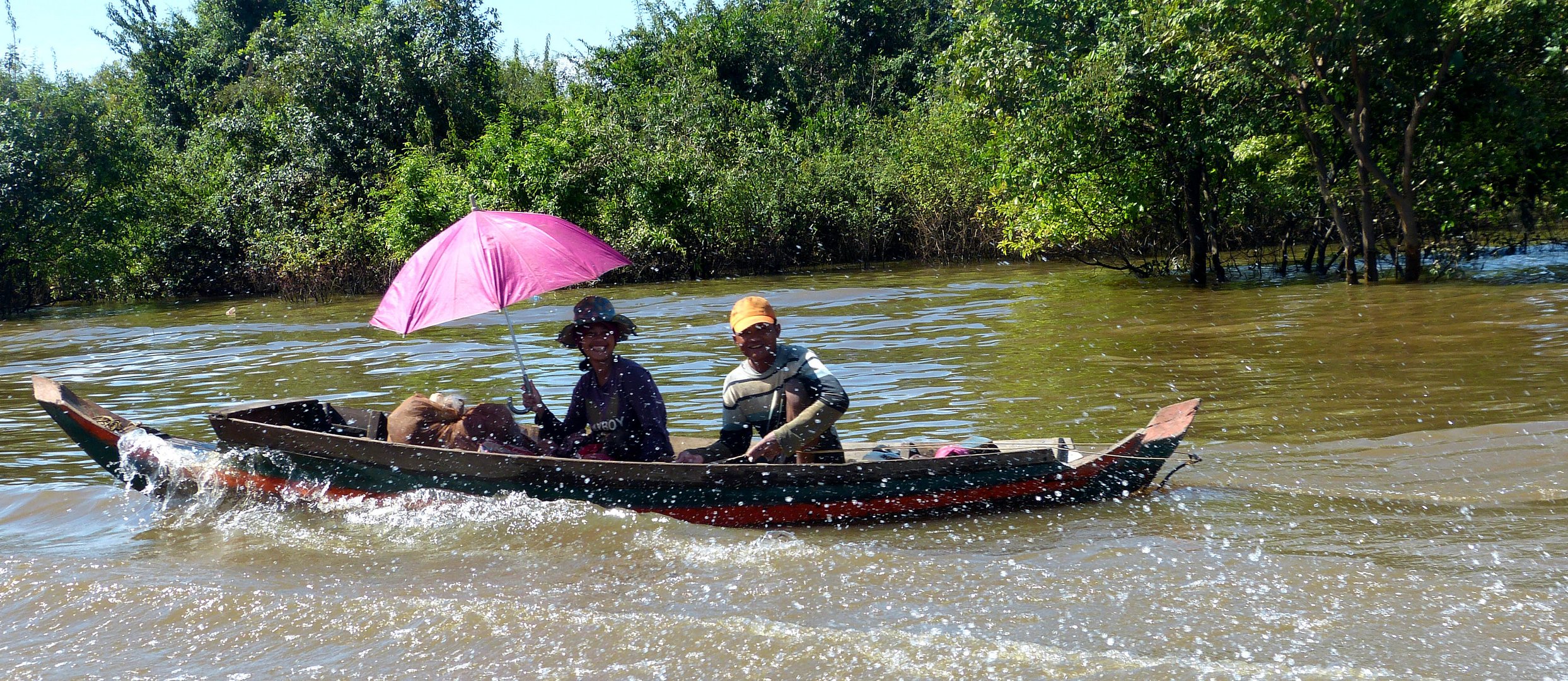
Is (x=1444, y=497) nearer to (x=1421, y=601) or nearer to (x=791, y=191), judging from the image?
(x=1421, y=601)

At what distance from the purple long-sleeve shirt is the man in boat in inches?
11.4

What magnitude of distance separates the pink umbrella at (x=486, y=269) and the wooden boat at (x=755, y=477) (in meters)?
0.88

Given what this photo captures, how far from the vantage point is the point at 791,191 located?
1056 inches

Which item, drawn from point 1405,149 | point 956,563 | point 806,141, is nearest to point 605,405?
point 956,563

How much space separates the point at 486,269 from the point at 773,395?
1600 millimetres

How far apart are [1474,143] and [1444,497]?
11.6 metres

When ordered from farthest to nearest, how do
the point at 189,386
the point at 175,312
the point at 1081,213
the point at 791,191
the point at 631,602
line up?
the point at 791,191
the point at 175,312
the point at 1081,213
the point at 189,386
the point at 631,602

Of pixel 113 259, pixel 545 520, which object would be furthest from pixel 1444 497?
pixel 113 259

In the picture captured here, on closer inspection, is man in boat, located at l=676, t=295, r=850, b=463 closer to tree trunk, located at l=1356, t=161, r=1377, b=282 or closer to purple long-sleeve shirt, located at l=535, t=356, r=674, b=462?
purple long-sleeve shirt, located at l=535, t=356, r=674, b=462

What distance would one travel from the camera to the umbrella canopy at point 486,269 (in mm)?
5527

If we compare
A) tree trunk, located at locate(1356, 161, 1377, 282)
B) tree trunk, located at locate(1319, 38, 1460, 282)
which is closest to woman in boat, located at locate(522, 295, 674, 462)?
tree trunk, located at locate(1319, 38, 1460, 282)

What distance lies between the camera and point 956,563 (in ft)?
17.4

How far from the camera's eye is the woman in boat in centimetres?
588

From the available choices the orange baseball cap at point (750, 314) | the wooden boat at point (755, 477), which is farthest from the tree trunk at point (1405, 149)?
the orange baseball cap at point (750, 314)
